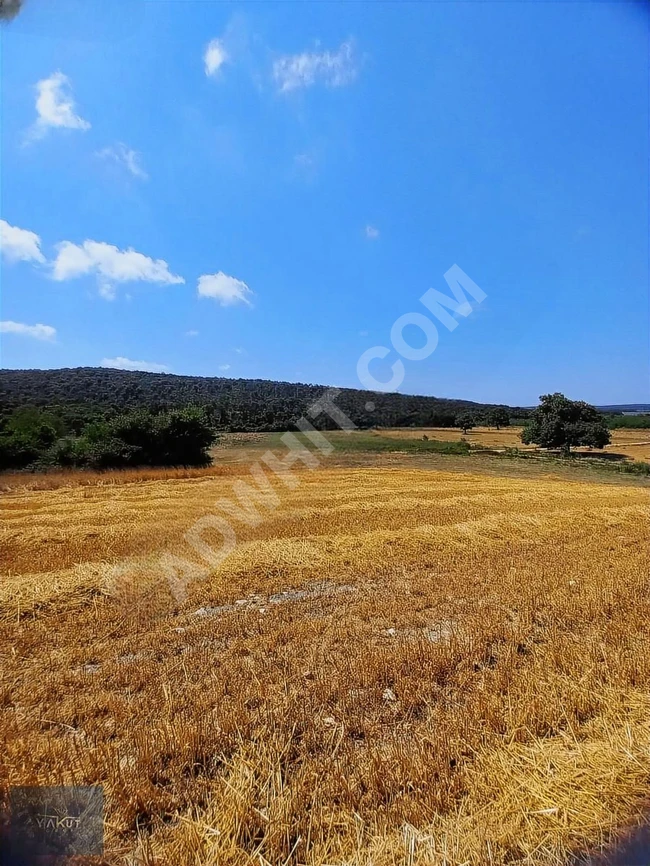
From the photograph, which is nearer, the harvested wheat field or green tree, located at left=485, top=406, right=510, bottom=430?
the harvested wheat field

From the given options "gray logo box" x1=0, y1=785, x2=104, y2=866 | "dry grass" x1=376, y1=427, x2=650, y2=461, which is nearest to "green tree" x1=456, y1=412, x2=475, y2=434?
"dry grass" x1=376, y1=427, x2=650, y2=461

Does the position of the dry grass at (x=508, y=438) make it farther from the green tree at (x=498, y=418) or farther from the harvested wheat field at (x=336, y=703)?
the harvested wheat field at (x=336, y=703)

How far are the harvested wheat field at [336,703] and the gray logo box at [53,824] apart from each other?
0.22ft

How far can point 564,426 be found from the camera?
157 ft

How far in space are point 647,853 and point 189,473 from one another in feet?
73.1

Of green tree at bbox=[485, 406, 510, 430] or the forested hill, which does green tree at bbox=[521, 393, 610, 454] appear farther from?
green tree at bbox=[485, 406, 510, 430]

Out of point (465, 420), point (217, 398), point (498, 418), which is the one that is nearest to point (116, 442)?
point (217, 398)

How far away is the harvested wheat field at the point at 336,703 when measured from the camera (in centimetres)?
195

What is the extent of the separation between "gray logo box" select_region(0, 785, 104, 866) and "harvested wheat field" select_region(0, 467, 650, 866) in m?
0.07

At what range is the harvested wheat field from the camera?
6.39 feet

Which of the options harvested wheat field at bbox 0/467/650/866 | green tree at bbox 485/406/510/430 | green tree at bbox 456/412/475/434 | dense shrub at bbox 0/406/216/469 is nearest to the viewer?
harvested wheat field at bbox 0/467/650/866

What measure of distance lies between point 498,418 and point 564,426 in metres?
29.0

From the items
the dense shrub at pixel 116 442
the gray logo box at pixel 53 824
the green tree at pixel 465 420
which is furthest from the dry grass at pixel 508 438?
the gray logo box at pixel 53 824

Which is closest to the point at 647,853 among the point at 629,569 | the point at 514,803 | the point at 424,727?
the point at 514,803
